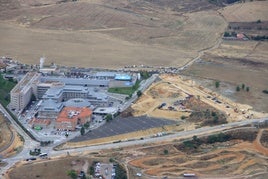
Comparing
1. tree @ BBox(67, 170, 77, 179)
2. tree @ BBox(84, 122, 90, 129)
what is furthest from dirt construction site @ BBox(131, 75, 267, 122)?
tree @ BBox(67, 170, 77, 179)

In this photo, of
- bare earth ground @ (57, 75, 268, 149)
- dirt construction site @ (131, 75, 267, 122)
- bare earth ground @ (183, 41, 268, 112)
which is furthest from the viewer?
bare earth ground @ (183, 41, 268, 112)

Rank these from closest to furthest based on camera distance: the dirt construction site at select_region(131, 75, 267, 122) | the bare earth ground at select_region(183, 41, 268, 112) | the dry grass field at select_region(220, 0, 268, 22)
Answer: the dirt construction site at select_region(131, 75, 267, 122)
the bare earth ground at select_region(183, 41, 268, 112)
the dry grass field at select_region(220, 0, 268, 22)

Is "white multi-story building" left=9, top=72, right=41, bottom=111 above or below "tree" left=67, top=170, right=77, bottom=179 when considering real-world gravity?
above

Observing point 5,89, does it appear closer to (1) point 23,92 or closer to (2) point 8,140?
(1) point 23,92

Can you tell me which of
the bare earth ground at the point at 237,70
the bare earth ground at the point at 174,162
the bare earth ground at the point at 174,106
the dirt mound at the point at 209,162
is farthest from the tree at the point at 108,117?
the bare earth ground at the point at 237,70

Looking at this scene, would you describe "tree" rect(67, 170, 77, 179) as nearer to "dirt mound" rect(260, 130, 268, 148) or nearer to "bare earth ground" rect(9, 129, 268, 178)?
"bare earth ground" rect(9, 129, 268, 178)

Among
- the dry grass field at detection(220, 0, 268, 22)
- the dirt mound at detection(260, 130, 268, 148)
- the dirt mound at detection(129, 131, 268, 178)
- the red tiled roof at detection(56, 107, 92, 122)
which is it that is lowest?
the dirt mound at detection(129, 131, 268, 178)

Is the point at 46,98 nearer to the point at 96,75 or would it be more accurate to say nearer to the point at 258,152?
the point at 96,75

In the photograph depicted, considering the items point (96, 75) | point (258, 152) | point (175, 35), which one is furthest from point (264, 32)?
point (258, 152)
